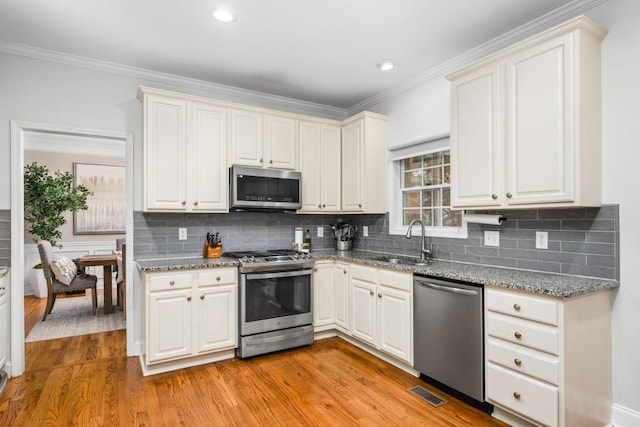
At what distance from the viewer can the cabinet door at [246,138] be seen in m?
3.54

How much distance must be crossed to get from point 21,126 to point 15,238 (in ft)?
2.98

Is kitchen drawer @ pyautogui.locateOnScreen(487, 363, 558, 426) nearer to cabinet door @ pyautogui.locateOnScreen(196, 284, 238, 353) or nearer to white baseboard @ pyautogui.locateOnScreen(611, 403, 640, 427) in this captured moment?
white baseboard @ pyautogui.locateOnScreen(611, 403, 640, 427)

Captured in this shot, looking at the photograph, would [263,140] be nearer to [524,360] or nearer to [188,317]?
[188,317]

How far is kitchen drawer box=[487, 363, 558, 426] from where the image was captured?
6.51ft

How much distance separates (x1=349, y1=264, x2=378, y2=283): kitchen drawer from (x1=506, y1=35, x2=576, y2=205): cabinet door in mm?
1307

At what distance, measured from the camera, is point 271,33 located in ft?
9.03

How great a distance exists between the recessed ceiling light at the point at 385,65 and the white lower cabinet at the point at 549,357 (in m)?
2.11

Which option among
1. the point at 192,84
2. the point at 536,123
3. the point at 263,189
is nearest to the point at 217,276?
the point at 263,189

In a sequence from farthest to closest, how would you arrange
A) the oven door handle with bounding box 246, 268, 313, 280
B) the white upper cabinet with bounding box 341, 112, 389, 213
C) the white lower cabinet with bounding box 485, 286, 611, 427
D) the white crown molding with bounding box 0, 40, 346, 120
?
the white upper cabinet with bounding box 341, 112, 389, 213 → the oven door handle with bounding box 246, 268, 313, 280 → the white crown molding with bounding box 0, 40, 346, 120 → the white lower cabinet with bounding box 485, 286, 611, 427

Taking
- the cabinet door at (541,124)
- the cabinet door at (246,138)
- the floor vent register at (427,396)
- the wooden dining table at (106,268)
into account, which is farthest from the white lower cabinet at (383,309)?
the wooden dining table at (106,268)

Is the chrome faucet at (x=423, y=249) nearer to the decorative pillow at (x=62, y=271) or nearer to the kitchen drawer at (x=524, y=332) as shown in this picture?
the kitchen drawer at (x=524, y=332)

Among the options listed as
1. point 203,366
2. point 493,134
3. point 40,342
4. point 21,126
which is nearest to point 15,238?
point 21,126

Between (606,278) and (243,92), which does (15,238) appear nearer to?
(243,92)

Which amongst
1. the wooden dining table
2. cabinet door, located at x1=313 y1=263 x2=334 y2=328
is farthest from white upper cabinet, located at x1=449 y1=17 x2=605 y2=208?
the wooden dining table
